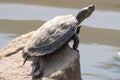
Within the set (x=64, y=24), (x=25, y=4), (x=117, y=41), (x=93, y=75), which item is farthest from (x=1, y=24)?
(x=64, y=24)

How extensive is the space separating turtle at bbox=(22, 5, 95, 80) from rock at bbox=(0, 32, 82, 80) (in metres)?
0.08

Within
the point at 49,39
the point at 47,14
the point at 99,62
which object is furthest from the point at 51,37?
the point at 47,14

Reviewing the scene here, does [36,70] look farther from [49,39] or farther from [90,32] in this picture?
[90,32]

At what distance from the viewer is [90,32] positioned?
7145 millimetres

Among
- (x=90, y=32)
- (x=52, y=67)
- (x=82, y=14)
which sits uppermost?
(x=82, y=14)

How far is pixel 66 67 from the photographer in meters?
4.29

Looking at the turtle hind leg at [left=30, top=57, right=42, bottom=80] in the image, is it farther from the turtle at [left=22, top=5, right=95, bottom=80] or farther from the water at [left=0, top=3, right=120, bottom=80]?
the water at [left=0, top=3, right=120, bottom=80]

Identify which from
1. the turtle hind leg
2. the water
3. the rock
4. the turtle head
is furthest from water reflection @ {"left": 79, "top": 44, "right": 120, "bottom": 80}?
the turtle hind leg

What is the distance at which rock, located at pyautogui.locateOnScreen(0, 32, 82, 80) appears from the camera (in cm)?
425

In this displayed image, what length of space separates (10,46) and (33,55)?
878mm

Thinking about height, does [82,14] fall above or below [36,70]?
above

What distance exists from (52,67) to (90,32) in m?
2.86

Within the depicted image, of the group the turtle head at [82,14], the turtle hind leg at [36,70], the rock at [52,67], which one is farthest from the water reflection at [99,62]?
the turtle hind leg at [36,70]

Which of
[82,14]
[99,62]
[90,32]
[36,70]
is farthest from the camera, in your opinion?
[90,32]
